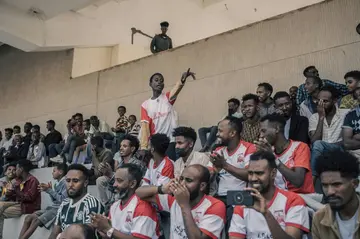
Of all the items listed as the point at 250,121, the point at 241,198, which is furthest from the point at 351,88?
the point at 241,198

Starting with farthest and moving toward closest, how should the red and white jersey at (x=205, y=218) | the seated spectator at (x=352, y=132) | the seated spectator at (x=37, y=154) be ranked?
the seated spectator at (x=37, y=154), the seated spectator at (x=352, y=132), the red and white jersey at (x=205, y=218)

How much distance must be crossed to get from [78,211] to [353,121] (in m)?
2.86

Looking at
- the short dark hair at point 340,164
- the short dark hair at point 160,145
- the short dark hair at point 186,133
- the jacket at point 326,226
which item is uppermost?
the short dark hair at point 186,133

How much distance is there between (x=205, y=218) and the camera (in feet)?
11.1

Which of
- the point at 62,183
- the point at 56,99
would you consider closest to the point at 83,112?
the point at 56,99

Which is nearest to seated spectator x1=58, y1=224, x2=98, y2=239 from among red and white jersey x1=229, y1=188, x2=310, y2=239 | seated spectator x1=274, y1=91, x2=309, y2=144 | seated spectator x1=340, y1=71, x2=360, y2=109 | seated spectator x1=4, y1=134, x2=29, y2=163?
red and white jersey x1=229, y1=188, x2=310, y2=239

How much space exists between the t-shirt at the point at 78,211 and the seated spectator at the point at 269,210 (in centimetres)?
156

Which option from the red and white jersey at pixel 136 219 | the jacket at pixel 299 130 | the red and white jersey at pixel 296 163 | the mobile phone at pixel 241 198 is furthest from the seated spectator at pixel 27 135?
the mobile phone at pixel 241 198

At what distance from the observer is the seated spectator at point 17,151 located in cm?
966

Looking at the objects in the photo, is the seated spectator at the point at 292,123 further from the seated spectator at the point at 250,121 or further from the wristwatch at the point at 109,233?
the wristwatch at the point at 109,233

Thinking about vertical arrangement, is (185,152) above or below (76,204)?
above

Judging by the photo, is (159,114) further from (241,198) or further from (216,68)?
(216,68)

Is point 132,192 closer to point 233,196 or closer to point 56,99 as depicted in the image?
point 233,196

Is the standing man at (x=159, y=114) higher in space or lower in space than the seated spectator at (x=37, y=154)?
higher
